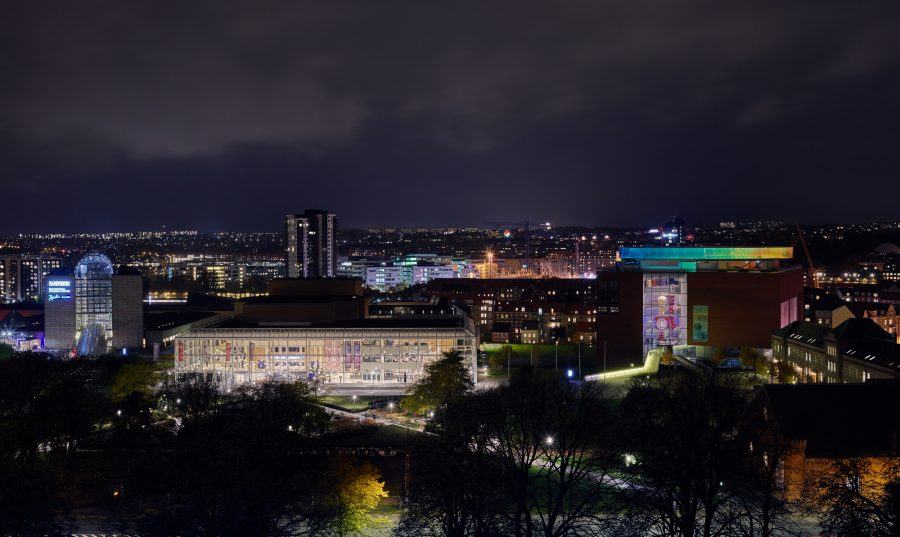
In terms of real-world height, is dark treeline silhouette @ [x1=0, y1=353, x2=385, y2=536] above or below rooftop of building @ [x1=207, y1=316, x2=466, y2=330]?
below

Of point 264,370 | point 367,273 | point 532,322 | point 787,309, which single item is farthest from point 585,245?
point 264,370

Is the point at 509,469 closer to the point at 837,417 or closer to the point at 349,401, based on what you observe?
the point at 837,417

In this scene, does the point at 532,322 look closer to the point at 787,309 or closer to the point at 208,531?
the point at 787,309

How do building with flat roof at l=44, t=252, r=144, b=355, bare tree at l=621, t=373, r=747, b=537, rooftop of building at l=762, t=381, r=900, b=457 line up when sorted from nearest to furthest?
bare tree at l=621, t=373, r=747, b=537 < rooftop of building at l=762, t=381, r=900, b=457 < building with flat roof at l=44, t=252, r=144, b=355

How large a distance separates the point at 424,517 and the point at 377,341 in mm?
27852

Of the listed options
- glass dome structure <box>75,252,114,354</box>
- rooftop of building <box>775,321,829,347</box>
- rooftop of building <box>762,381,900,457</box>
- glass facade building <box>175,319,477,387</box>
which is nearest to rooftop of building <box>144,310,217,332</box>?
glass dome structure <box>75,252,114,354</box>

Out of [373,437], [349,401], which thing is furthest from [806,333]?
[373,437]

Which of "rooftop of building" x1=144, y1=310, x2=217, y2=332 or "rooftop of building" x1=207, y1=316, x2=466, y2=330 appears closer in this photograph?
"rooftop of building" x1=207, y1=316, x2=466, y2=330

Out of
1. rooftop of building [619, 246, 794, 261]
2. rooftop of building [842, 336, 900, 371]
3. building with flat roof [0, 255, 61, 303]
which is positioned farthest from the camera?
building with flat roof [0, 255, 61, 303]

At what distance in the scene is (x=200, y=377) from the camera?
46562 millimetres

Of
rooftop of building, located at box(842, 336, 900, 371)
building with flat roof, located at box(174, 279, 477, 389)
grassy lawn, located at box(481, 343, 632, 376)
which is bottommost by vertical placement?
grassy lawn, located at box(481, 343, 632, 376)

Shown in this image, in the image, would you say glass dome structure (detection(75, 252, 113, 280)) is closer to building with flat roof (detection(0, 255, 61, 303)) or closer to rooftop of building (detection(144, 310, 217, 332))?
rooftop of building (detection(144, 310, 217, 332))

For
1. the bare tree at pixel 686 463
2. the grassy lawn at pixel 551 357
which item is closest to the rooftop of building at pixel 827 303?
the grassy lawn at pixel 551 357

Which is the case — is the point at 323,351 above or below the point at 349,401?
above
